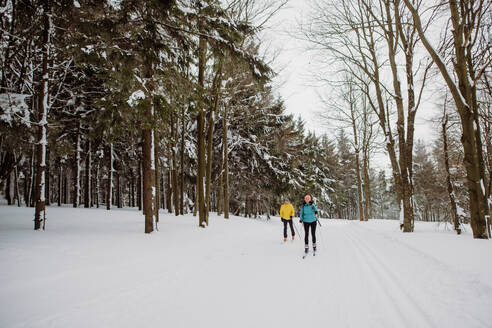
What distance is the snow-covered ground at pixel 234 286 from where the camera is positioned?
10.2 ft

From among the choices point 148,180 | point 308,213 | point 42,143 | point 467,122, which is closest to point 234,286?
point 308,213

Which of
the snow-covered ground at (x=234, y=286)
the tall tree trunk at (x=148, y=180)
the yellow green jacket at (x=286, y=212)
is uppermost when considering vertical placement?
the tall tree trunk at (x=148, y=180)

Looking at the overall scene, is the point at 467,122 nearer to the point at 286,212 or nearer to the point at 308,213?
the point at 308,213

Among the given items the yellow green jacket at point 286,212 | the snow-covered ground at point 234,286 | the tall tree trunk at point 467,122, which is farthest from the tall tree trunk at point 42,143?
the tall tree trunk at point 467,122

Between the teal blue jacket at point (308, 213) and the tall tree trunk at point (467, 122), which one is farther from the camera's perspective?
the teal blue jacket at point (308, 213)

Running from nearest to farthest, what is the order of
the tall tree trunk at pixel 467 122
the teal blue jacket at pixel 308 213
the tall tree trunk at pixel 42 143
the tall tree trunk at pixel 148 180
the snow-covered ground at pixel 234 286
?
1. the snow-covered ground at pixel 234 286
2. the tall tree trunk at pixel 467 122
3. the teal blue jacket at pixel 308 213
4. the tall tree trunk at pixel 42 143
5. the tall tree trunk at pixel 148 180

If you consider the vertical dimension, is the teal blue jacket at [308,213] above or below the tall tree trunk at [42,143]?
below

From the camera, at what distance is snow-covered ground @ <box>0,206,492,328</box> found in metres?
3.12

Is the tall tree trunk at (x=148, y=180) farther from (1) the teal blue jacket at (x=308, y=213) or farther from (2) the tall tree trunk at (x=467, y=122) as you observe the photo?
(2) the tall tree trunk at (x=467, y=122)

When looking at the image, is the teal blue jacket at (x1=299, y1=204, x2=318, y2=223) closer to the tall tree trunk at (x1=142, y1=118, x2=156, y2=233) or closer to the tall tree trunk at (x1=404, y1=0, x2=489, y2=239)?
the tall tree trunk at (x1=404, y1=0, x2=489, y2=239)

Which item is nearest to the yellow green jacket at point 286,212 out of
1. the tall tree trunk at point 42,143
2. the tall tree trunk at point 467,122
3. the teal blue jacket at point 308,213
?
the teal blue jacket at point 308,213

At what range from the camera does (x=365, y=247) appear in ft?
26.2

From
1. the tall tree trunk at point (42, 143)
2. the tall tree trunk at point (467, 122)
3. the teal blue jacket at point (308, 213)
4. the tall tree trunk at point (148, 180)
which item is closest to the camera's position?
the tall tree trunk at point (467, 122)

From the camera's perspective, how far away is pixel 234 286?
4.36 m
